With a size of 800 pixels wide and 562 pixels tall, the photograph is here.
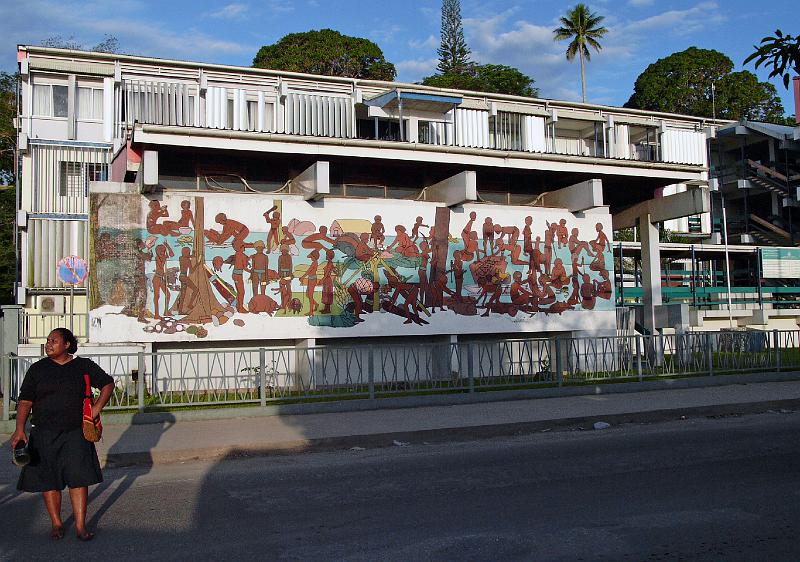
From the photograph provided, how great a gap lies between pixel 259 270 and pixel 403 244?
360cm

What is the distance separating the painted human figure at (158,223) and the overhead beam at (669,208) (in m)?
13.8

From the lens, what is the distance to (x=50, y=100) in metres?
28.5

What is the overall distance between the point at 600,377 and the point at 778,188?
31905 mm

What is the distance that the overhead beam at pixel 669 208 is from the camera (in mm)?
21719

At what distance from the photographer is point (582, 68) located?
6306 centimetres

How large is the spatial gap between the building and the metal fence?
2.74 metres

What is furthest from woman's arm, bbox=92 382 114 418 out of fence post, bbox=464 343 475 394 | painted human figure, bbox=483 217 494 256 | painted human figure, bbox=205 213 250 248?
painted human figure, bbox=483 217 494 256

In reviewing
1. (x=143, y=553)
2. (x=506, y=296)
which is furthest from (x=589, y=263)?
(x=143, y=553)

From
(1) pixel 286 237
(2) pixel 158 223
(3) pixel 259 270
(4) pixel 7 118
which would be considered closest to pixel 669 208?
(1) pixel 286 237

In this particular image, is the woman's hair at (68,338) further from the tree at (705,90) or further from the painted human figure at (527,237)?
the tree at (705,90)

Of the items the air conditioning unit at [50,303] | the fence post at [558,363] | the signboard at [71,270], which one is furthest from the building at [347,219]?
the air conditioning unit at [50,303]

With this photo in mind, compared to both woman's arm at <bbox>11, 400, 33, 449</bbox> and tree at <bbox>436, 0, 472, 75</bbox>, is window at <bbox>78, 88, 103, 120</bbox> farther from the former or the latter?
tree at <bbox>436, 0, 472, 75</bbox>

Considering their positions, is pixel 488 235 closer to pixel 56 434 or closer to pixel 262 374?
pixel 262 374

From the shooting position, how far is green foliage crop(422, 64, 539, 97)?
59656 mm
